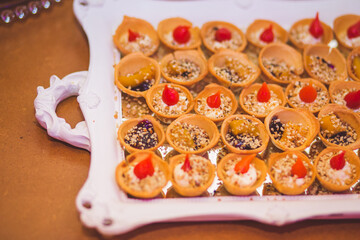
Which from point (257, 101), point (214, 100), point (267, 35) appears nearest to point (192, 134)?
point (214, 100)

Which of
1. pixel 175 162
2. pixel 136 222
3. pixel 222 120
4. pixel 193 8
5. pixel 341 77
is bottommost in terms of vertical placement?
pixel 136 222

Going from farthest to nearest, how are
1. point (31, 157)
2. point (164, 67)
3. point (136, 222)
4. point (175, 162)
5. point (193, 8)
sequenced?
point (193, 8) < point (164, 67) < point (31, 157) < point (175, 162) < point (136, 222)

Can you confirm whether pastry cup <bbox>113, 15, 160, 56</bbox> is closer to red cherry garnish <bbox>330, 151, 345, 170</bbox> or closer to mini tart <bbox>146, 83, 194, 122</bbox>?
mini tart <bbox>146, 83, 194, 122</bbox>

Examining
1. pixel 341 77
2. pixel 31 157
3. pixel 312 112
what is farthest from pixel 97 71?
pixel 341 77

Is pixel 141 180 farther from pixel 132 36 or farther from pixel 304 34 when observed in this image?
pixel 304 34

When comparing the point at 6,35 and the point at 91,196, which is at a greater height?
the point at 6,35

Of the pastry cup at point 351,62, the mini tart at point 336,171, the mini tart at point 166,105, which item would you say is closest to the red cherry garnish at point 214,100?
the mini tart at point 166,105

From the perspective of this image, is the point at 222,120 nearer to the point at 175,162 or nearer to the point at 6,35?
the point at 175,162

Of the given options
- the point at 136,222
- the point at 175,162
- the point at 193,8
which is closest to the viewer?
the point at 136,222
